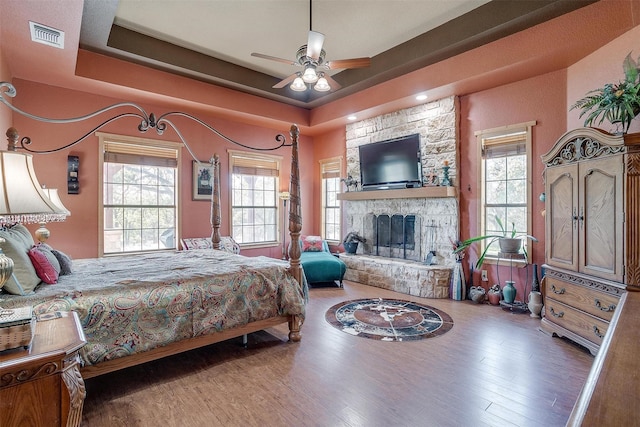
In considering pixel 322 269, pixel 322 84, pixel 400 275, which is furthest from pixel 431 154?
pixel 322 269

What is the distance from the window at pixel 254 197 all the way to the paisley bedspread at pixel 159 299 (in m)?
2.80

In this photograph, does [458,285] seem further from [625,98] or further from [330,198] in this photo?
[330,198]

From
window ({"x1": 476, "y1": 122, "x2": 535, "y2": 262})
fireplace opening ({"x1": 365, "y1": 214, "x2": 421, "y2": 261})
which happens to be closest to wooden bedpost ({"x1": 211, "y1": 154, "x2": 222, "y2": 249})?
fireplace opening ({"x1": 365, "y1": 214, "x2": 421, "y2": 261})

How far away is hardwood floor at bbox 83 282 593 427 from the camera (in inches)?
81.4

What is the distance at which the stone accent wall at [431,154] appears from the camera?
493 centimetres

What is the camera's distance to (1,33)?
302 centimetres

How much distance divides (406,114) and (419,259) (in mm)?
2465

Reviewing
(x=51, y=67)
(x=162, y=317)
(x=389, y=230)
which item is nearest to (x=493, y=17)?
(x=389, y=230)

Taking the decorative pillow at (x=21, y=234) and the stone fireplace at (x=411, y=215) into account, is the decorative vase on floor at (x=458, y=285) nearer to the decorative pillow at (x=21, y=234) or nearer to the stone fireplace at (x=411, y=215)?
the stone fireplace at (x=411, y=215)

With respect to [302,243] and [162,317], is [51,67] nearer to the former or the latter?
[162,317]

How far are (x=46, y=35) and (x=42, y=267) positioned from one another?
2.27 m

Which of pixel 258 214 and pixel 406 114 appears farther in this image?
pixel 258 214

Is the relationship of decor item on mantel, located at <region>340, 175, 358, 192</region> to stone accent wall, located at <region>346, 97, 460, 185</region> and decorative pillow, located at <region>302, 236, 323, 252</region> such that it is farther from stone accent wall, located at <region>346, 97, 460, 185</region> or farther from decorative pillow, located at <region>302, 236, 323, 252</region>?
decorative pillow, located at <region>302, 236, 323, 252</region>

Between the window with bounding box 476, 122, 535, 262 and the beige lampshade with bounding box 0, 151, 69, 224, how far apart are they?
15.8 ft
